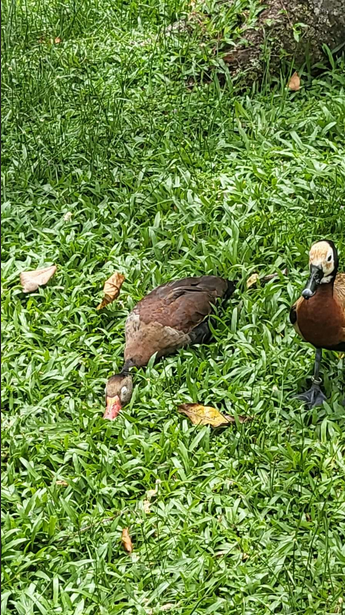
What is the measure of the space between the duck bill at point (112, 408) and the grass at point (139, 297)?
0.04m

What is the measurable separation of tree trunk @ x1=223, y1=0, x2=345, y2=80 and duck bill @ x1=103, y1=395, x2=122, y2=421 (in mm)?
3101

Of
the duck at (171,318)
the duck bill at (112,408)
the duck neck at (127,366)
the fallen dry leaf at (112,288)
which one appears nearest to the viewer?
the duck bill at (112,408)

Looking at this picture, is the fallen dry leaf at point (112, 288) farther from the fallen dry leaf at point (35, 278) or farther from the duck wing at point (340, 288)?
the duck wing at point (340, 288)

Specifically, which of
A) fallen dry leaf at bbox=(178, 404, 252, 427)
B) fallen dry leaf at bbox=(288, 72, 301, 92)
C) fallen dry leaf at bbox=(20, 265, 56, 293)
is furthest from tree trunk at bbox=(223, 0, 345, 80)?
fallen dry leaf at bbox=(178, 404, 252, 427)

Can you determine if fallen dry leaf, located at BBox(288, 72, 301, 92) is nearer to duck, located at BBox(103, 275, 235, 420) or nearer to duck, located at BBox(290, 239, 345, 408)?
duck, located at BBox(103, 275, 235, 420)

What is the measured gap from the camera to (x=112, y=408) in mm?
3713

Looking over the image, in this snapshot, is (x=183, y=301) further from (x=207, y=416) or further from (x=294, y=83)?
(x=294, y=83)

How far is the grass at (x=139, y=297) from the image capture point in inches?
119

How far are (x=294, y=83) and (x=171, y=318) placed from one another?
2577mm

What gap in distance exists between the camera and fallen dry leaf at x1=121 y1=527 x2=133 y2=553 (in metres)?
3.08

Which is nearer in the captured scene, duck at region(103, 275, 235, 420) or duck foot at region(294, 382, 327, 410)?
duck foot at region(294, 382, 327, 410)

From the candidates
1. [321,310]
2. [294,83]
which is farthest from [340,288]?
[294,83]

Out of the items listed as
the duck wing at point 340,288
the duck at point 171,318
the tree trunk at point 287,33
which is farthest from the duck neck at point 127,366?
the tree trunk at point 287,33

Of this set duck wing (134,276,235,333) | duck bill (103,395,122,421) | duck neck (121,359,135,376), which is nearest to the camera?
duck bill (103,395,122,421)
